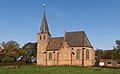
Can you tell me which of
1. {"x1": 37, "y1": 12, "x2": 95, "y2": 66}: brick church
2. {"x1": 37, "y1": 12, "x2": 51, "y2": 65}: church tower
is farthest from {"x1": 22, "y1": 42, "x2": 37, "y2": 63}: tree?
{"x1": 37, "y1": 12, "x2": 95, "y2": 66}: brick church

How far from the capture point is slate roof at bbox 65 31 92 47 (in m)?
73.4

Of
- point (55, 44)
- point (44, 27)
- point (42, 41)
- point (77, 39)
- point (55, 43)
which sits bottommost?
point (55, 44)

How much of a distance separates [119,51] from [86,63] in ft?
46.1

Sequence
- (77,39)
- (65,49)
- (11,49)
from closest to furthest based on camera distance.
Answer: (65,49)
(77,39)
(11,49)

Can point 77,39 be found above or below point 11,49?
above

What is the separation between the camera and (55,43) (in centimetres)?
7825

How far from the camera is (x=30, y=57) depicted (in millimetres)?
114000

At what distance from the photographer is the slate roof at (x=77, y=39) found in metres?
73.4

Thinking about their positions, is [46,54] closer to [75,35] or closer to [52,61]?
[52,61]

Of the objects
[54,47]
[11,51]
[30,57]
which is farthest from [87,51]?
[30,57]

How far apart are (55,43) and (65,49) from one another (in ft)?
19.6

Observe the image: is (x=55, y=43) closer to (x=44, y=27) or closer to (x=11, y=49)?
(x=44, y=27)

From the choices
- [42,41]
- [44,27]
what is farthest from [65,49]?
[44,27]

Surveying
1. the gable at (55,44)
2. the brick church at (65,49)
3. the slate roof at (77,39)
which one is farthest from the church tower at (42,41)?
the slate roof at (77,39)
